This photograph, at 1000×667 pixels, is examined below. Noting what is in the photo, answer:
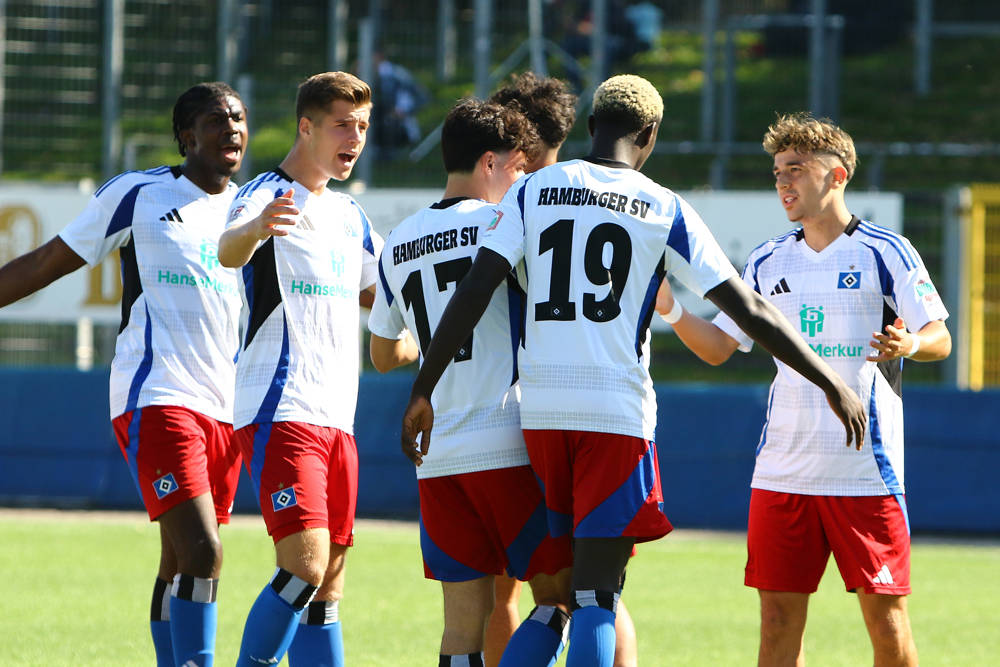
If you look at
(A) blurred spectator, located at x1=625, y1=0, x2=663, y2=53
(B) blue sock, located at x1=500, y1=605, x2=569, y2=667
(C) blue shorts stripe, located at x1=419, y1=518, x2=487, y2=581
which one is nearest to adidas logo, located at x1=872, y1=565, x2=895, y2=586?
(B) blue sock, located at x1=500, y1=605, x2=569, y2=667

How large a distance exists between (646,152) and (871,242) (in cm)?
119

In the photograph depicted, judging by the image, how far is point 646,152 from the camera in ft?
16.1

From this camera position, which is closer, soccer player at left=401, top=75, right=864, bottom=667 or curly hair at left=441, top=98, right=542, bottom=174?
soccer player at left=401, top=75, right=864, bottom=667

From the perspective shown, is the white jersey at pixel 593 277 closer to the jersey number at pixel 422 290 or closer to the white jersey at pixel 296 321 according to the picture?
the jersey number at pixel 422 290

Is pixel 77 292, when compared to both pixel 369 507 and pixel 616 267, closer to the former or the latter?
pixel 369 507

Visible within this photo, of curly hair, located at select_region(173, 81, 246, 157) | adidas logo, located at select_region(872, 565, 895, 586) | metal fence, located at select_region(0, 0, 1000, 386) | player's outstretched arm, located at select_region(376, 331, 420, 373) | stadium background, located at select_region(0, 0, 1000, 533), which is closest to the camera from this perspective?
player's outstretched arm, located at select_region(376, 331, 420, 373)

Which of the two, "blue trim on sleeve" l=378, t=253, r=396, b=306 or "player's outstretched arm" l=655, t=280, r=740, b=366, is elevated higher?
"blue trim on sleeve" l=378, t=253, r=396, b=306

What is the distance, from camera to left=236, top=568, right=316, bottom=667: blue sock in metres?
5.00

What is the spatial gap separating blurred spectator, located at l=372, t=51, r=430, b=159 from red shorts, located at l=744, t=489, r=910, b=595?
1132 cm

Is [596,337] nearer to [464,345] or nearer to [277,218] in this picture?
[464,345]

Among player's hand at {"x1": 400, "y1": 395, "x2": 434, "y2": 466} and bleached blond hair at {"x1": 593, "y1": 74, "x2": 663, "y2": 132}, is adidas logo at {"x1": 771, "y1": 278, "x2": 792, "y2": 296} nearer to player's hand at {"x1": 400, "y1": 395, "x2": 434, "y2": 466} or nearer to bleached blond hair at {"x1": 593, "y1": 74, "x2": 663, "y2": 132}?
bleached blond hair at {"x1": 593, "y1": 74, "x2": 663, "y2": 132}

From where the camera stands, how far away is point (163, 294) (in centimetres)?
571

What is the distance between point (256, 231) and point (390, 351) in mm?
688

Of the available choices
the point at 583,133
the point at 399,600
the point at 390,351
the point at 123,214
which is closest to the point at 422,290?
the point at 390,351
